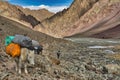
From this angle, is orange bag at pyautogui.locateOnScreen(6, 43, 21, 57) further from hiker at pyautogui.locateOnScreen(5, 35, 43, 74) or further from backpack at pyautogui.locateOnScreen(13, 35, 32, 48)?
backpack at pyautogui.locateOnScreen(13, 35, 32, 48)

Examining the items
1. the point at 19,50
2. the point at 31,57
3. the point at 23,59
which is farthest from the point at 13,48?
the point at 31,57

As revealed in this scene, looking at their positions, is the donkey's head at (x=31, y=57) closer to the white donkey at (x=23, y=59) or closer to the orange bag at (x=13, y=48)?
the white donkey at (x=23, y=59)

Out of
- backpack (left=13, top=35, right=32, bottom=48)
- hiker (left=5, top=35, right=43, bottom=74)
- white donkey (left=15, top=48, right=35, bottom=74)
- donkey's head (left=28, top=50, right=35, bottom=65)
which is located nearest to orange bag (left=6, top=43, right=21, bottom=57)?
hiker (left=5, top=35, right=43, bottom=74)

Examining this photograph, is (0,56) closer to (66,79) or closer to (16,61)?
(16,61)

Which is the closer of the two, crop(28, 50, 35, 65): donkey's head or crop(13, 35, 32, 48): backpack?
crop(13, 35, 32, 48): backpack

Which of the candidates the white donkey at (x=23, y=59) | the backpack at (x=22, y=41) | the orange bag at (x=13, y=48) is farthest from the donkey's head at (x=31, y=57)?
the orange bag at (x=13, y=48)

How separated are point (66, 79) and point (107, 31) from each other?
492 ft

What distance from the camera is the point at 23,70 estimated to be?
1783 centimetres

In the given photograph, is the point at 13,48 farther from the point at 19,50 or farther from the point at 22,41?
the point at 22,41

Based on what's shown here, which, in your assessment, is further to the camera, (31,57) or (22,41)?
(31,57)

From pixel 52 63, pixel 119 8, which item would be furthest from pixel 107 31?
pixel 52 63

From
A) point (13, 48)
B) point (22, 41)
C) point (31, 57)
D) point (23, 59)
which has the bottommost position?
point (23, 59)

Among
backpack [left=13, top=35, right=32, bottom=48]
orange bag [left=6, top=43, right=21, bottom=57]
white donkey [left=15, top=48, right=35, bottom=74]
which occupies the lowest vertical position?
white donkey [left=15, top=48, right=35, bottom=74]

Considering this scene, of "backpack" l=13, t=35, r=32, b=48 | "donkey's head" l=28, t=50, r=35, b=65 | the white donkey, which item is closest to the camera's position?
the white donkey
